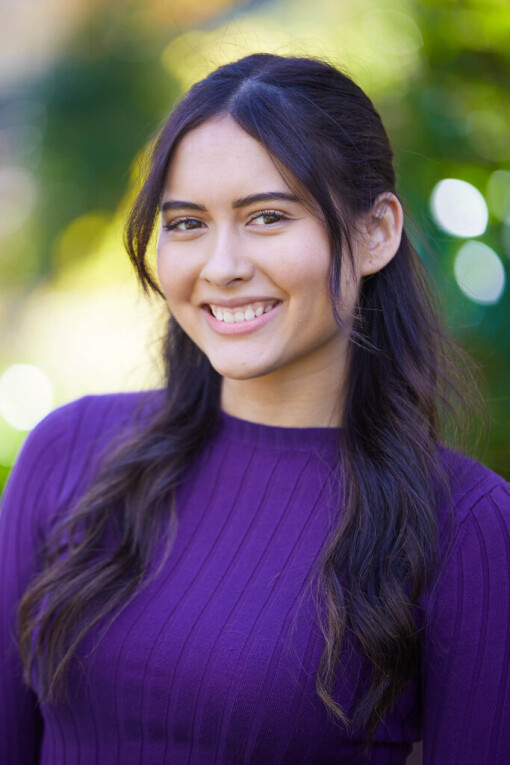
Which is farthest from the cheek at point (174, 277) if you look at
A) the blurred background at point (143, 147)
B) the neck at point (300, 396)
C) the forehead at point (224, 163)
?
the blurred background at point (143, 147)

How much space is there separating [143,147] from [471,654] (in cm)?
203

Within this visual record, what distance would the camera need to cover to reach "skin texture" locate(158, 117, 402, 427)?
1.44m

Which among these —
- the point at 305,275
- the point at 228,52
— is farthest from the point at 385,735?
the point at 228,52

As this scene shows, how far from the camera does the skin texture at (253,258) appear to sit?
56.7 inches

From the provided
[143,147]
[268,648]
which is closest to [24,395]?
[143,147]

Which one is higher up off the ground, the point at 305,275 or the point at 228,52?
the point at 228,52

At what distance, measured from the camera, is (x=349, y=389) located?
5.46ft

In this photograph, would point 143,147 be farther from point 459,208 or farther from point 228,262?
point 228,262

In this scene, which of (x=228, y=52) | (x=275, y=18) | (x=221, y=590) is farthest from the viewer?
(x=275, y=18)

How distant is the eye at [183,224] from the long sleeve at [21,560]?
0.54 metres

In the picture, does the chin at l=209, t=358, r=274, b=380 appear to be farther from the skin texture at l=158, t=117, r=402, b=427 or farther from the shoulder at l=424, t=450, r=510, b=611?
the shoulder at l=424, t=450, r=510, b=611

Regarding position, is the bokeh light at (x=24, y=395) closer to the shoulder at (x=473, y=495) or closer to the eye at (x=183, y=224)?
the eye at (x=183, y=224)

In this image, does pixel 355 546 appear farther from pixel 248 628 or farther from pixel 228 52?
pixel 228 52

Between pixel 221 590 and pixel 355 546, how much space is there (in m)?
0.25
